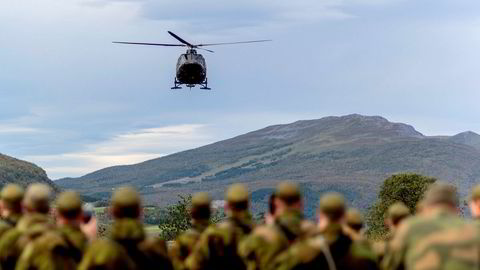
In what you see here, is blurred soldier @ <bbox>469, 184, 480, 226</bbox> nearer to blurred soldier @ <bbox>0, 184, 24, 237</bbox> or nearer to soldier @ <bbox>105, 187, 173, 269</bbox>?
soldier @ <bbox>105, 187, 173, 269</bbox>

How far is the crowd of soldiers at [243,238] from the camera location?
1491 cm

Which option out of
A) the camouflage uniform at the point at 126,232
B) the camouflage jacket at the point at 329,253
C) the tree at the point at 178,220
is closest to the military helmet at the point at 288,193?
the camouflage jacket at the point at 329,253

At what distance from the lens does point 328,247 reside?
16.8 m

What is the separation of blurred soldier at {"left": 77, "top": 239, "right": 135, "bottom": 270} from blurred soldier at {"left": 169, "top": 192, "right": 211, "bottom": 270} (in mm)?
4308

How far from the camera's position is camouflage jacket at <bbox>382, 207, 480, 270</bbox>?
14719 mm

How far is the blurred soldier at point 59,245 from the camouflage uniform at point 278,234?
285cm

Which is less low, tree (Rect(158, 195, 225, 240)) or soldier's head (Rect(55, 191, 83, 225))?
tree (Rect(158, 195, 225, 240))

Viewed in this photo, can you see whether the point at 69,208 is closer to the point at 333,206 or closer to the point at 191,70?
the point at 333,206

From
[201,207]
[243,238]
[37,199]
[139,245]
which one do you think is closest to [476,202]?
[243,238]

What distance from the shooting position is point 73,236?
59.1 ft

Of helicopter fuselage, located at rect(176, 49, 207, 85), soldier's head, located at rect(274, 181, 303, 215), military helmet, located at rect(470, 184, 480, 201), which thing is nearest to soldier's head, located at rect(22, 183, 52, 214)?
soldier's head, located at rect(274, 181, 303, 215)

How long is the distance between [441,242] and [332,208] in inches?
88.2

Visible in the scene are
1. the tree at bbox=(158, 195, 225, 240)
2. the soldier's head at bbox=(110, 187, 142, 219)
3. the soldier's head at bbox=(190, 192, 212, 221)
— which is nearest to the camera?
the soldier's head at bbox=(110, 187, 142, 219)

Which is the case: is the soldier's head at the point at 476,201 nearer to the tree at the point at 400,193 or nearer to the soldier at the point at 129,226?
the soldier at the point at 129,226
